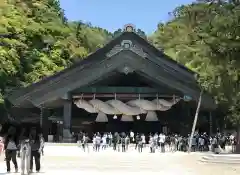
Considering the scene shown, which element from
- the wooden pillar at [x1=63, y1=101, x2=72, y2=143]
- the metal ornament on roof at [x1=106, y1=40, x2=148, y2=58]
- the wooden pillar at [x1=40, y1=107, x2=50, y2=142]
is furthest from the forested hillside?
the wooden pillar at [x1=63, y1=101, x2=72, y2=143]

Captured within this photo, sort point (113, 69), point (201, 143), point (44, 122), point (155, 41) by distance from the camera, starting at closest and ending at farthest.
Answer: point (201, 143) → point (113, 69) → point (44, 122) → point (155, 41)

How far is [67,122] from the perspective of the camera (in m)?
41.6

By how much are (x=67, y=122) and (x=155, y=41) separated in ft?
95.8

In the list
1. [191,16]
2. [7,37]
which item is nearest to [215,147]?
[7,37]

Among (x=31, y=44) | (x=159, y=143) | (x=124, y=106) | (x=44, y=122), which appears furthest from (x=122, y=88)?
(x=31, y=44)

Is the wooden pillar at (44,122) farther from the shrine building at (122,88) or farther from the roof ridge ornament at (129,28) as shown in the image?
the roof ridge ornament at (129,28)

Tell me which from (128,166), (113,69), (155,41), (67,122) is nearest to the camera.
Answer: (128,166)

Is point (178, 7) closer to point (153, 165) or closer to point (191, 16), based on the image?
point (191, 16)

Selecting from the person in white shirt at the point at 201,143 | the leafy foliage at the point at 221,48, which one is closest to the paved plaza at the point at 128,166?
the leafy foliage at the point at 221,48

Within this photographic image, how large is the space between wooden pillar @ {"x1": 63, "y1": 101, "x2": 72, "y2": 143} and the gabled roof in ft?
4.57

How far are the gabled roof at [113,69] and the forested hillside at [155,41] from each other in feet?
5.46

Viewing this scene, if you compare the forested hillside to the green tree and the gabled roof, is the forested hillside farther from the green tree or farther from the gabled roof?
the gabled roof

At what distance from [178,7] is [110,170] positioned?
5031 centimetres

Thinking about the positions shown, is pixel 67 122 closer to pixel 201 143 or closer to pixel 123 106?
pixel 123 106
